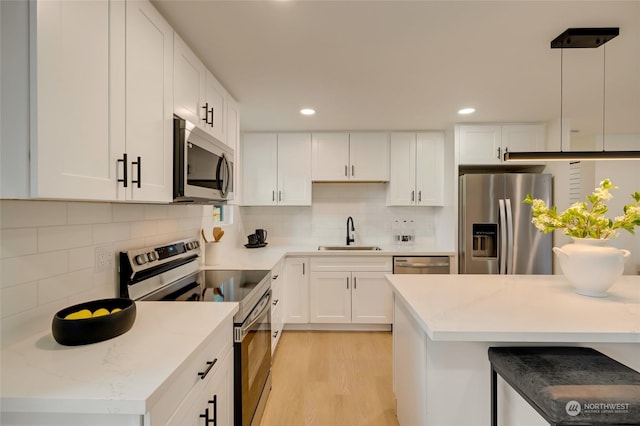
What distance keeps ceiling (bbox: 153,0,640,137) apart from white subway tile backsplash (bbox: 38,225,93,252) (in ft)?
3.48

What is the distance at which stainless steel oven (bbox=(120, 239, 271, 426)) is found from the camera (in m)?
1.56

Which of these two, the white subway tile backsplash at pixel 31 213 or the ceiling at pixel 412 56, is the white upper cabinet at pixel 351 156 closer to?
the ceiling at pixel 412 56

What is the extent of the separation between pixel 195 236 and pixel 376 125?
7.14ft

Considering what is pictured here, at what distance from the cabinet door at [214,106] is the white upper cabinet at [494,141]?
8.00 feet

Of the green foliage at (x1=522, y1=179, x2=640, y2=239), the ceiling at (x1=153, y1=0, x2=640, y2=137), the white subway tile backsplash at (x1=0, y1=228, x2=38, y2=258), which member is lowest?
the white subway tile backsplash at (x1=0, y1=228, x2=38, y2=258)

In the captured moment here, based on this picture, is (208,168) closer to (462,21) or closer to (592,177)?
(462,21)

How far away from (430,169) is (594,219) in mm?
2145

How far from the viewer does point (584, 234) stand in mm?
1658

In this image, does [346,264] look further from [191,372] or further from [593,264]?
[191,372]

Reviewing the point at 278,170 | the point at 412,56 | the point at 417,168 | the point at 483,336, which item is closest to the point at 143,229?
the point at 483,336

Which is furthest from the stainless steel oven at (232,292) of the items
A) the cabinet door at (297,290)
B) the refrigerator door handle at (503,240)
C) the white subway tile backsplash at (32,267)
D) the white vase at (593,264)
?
the refrigerator door handle at (503,240)

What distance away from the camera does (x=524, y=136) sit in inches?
131

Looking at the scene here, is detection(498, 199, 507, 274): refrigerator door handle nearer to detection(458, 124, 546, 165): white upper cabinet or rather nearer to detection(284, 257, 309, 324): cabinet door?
detection(458, 124, 546, 165): white upper cabinet

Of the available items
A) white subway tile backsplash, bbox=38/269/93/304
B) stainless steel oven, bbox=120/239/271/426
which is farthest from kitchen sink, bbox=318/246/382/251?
white subway tile backsplash, bbox=38/269/93/304
